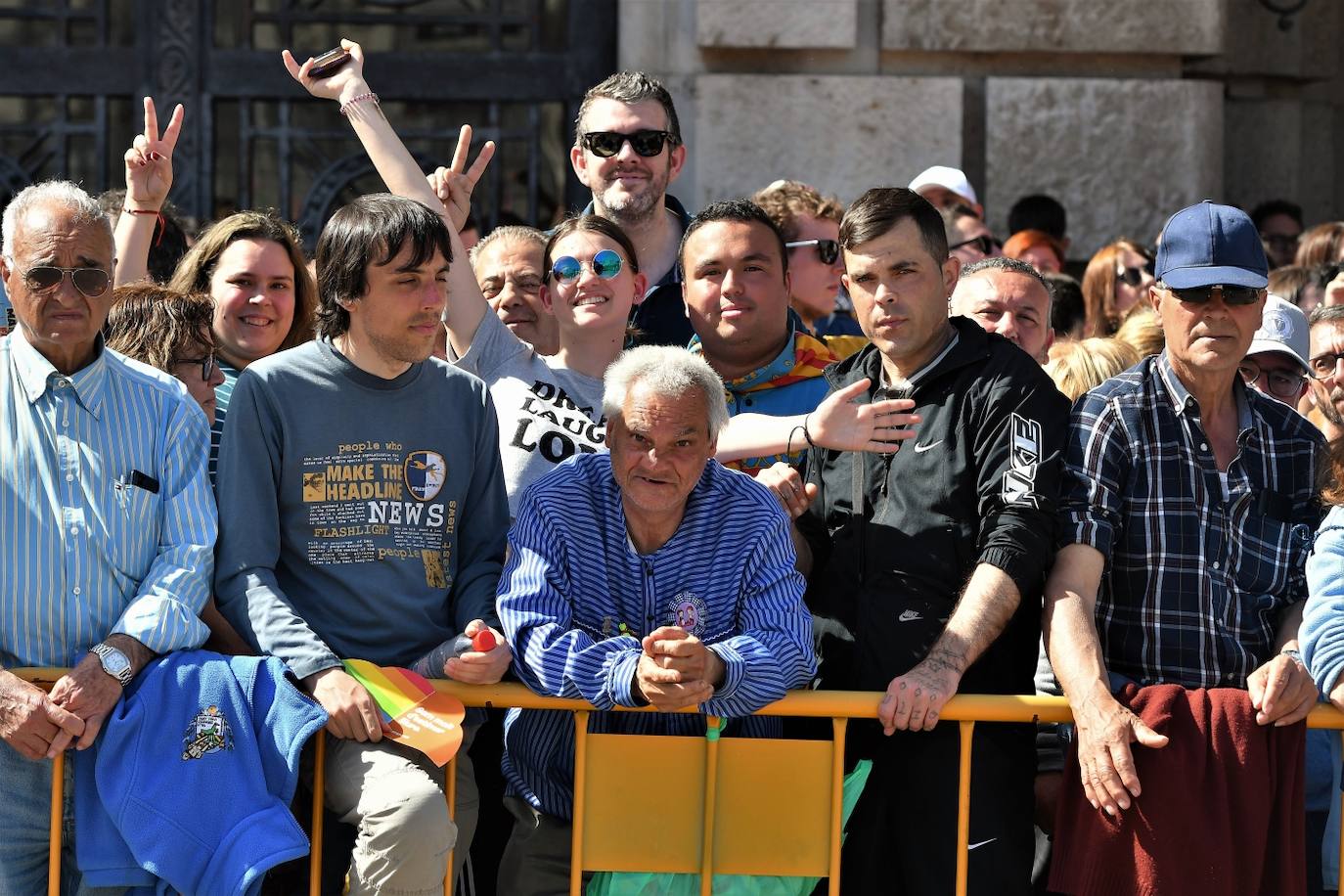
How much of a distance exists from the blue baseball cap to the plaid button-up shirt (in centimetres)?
24

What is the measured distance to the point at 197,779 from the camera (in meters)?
3.54

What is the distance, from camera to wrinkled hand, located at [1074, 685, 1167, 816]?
12.0 ft

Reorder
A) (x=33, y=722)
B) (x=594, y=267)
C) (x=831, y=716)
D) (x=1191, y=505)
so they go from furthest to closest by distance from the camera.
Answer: (x=594, y=267), (x=1191, y=505), (x=831, y=716), (x=33, y=722)

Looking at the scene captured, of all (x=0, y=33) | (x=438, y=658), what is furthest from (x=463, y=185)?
(x=0, y=33)

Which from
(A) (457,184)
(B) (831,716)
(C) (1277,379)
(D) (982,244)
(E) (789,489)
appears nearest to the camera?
(B) (831,716)

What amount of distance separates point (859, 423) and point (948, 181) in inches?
120

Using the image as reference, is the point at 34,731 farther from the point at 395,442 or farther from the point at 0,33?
the point at 0,33

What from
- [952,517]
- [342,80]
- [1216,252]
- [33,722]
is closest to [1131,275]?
[1216,252]

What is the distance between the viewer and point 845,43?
700 centimetres

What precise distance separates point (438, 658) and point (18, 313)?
45.9 inches

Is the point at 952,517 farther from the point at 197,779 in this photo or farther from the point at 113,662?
the point at 113,662

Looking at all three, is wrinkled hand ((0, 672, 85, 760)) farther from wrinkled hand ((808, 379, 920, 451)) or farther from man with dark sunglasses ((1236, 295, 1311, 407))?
man with dark sunglasses ((1236, 295, 1311, 407))

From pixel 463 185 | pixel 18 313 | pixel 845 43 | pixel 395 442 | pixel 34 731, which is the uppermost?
pixel 845 43

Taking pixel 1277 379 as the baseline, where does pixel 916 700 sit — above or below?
below
